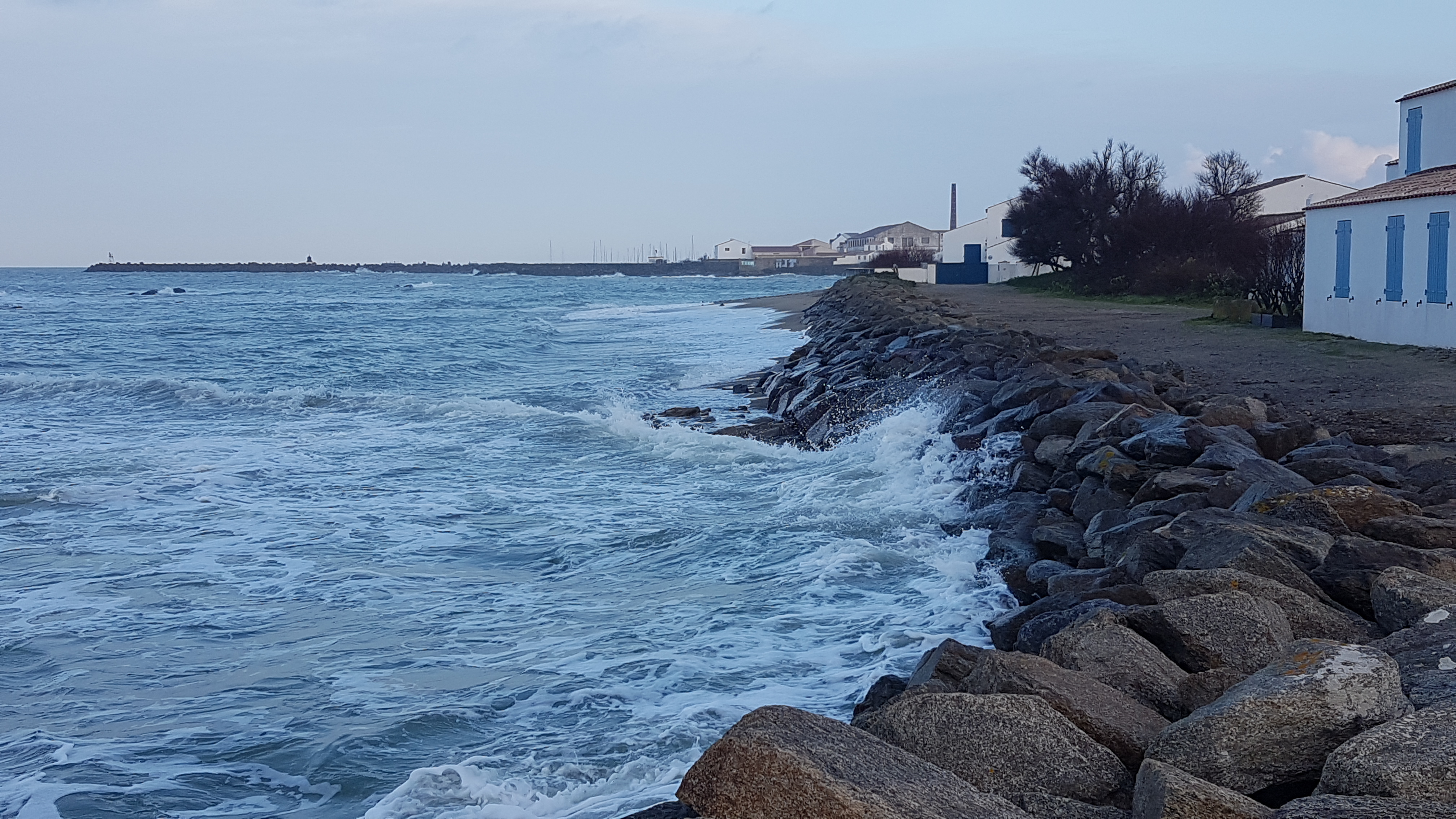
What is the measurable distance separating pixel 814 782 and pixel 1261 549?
9.67 feet

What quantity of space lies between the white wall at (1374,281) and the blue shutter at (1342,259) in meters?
0.07

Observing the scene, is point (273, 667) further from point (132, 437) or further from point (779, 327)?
point (779, 327)

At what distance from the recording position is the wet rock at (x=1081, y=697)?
3.66 m

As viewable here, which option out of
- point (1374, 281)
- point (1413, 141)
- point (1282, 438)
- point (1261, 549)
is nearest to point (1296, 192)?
point (1413, 141)

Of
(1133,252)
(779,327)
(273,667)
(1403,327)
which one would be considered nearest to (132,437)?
(273,667)

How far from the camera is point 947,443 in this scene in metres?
10.5

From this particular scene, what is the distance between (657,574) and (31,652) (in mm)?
3678

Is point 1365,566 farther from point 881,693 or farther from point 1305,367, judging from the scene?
point 1305,367

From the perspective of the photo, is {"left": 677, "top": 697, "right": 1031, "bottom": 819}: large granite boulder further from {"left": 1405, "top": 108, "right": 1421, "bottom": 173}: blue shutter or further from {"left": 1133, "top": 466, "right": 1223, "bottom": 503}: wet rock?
{"left": 1405, "top": 108, "right": 1421, "bottom": 173}: blue shutter

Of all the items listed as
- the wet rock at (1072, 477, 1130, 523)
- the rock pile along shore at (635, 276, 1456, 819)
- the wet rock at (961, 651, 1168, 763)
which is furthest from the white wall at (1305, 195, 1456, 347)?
the wet rock at (961, 651, 1168, 763)

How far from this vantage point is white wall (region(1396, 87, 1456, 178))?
56.5 ft

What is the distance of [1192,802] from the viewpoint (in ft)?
9.46

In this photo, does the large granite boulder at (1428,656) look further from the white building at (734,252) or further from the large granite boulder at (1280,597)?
the white building at (734,252)

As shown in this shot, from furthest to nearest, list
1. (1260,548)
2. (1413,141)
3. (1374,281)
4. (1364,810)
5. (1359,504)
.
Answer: (1413,141)
(1374,281)
(1359,504)
(1260,548)
(1364,810)
